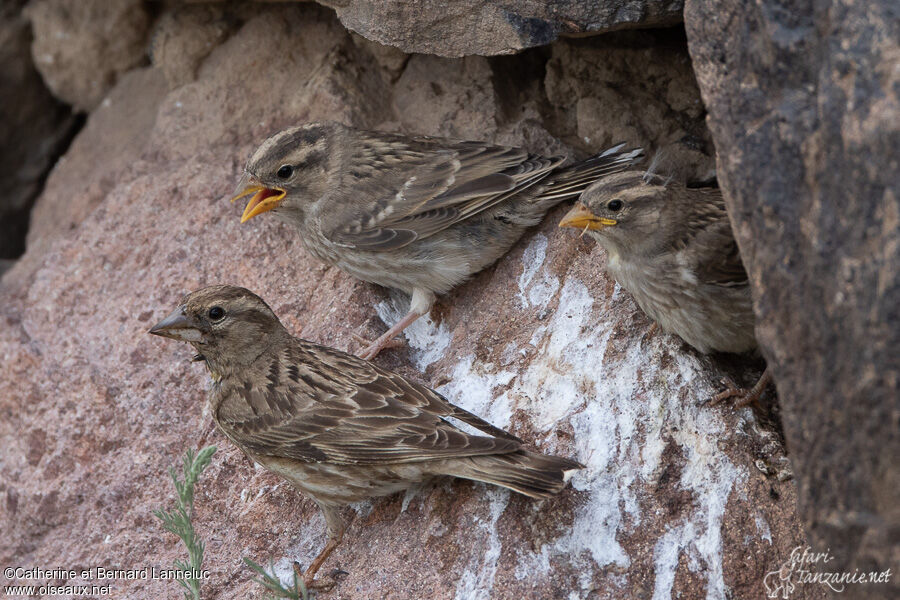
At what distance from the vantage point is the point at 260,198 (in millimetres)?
5609

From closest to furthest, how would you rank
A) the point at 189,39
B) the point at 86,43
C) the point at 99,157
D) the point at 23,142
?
the point at 189,39 < the point at 99,157 < the point at 86,43 < the point at 23,142

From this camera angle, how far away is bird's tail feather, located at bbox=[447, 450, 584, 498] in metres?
3.97

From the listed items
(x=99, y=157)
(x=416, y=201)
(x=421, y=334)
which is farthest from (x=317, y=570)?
(x=99, y=157)

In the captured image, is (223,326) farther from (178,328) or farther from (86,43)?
(86,43)

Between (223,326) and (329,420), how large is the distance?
771mm

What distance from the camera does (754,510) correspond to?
13.0ft

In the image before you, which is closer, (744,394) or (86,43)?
(744,394)

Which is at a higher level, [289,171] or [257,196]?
[289,171]

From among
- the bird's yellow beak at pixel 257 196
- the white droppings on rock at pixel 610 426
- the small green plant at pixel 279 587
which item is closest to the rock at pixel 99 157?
the bird's yellow beak at pixel 257 196

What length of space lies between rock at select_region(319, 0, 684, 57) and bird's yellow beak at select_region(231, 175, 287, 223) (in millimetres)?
1053

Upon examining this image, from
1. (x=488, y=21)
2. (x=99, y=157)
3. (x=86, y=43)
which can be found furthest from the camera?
(x=86, y=43)

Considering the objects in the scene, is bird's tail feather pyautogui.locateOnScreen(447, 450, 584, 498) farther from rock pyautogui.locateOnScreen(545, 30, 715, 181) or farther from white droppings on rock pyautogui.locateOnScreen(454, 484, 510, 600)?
rock pyautogui.locateOnScreen(545, 30, 715, 181)

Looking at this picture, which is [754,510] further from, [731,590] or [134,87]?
[134,87]

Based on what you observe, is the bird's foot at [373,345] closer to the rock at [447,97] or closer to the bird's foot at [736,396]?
the rock at [447,97]
